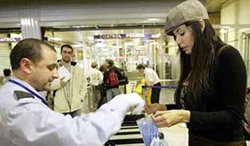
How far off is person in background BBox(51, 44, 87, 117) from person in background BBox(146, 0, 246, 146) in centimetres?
245

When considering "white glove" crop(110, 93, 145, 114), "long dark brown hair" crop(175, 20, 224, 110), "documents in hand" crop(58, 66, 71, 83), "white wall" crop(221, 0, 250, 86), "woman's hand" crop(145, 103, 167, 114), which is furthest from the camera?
"white wall" crop(221, 0, 250, 86)

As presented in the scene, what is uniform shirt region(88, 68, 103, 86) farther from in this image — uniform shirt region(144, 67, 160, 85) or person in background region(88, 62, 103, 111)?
uniform shirt region(144, 67, 160, 85)

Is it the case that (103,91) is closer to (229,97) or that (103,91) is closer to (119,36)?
(119,36)

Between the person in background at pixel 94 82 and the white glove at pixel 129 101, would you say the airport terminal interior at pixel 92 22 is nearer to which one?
the person in background at pixel 94 82

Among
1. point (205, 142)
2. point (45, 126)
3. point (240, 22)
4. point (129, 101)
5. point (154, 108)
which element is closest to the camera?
point (45, 126)

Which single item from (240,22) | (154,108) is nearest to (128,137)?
(154,108)

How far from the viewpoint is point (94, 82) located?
18.4 feet

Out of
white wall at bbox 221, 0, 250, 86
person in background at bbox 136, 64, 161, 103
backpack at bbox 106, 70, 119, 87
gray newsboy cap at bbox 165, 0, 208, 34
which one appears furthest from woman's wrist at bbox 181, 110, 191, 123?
white wall at bbox 221, 0, 250, 86

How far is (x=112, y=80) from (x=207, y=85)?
14.0 feet

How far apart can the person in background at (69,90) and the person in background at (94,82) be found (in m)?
2.03

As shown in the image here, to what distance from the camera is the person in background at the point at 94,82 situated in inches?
216

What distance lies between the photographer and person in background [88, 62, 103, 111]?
5.50 metres

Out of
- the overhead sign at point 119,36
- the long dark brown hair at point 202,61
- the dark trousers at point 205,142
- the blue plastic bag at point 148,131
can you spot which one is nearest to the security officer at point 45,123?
the long dark brown hair at point 202,61

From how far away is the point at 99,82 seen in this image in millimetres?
5613
